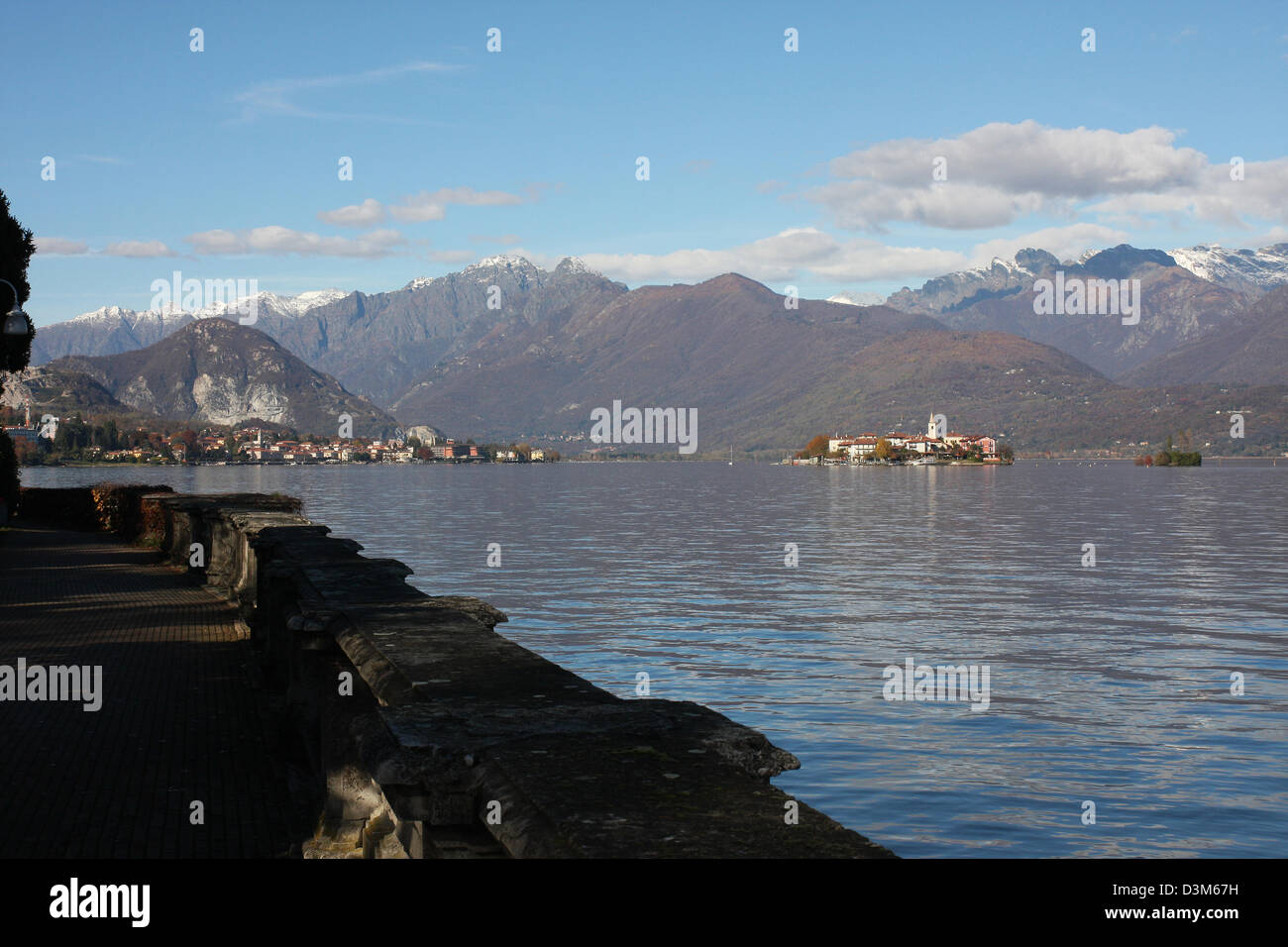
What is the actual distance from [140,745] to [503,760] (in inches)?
335

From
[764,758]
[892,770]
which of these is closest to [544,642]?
[892,770]

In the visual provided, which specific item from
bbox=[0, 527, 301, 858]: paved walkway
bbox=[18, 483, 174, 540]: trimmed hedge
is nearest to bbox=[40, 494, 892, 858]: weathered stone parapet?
bbox=[0, 527, 301, 858]: paved walkway

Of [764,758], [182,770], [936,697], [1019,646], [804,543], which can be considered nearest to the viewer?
[764,758]

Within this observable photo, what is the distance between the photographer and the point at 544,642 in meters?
27.5

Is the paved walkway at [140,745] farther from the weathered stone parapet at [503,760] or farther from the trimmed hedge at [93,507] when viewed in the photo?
the trimmed hedge at [93,507]

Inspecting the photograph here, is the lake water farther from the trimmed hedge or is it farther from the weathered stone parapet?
the trimmed hedge

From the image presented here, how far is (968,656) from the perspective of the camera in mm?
25484

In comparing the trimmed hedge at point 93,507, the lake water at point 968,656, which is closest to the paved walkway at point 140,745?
the lake water at point 968,656

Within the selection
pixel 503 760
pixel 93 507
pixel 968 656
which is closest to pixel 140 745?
pixel 503 760

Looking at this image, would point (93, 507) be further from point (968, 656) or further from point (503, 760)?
point (503, 760)

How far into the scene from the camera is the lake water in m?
14.5

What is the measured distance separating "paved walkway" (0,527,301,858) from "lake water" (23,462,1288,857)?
6.86 m
